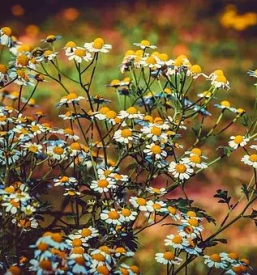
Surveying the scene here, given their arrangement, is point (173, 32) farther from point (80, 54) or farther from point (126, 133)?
point (126, 133)

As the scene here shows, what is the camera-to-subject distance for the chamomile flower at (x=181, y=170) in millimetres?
1868

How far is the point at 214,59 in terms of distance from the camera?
5398mm

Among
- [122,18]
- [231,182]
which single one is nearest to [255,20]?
[122,18]

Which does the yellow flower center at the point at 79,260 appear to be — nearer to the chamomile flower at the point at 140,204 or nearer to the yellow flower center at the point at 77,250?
the yellow flower center at the point at 77,250

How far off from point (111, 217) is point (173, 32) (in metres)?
4.37

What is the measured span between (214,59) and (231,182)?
5.94ft

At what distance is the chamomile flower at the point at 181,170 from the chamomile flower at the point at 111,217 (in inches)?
9.3

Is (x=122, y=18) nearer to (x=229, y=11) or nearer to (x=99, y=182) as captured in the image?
(x=229, y=11)

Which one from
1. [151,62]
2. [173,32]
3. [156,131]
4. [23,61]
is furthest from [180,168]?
[173,32]

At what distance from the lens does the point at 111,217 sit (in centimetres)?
171

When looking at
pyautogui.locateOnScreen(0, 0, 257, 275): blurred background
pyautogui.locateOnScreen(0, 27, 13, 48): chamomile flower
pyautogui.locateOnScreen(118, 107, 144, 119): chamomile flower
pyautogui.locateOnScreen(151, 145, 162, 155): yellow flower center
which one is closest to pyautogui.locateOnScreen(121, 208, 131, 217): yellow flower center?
pyautogui.locateOnScreen(151, 145, 162, 155): yellow flower center

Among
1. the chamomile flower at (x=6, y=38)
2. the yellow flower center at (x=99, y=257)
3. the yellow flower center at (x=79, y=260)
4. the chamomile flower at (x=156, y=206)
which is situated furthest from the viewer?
the chamomile flower at (x=6, y=38)

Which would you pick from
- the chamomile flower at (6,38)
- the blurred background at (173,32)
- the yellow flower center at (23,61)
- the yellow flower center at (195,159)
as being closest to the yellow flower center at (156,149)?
the yellow flower center at (195,159)

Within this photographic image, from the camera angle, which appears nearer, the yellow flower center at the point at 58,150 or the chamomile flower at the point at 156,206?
the chamomile flower at the point at 156,206
